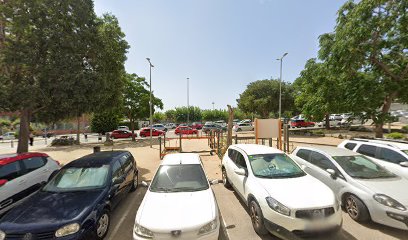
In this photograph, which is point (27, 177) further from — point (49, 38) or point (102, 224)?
point (49, 38)

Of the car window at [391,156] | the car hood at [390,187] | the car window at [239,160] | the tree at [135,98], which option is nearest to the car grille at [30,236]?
the car window at [239,160]

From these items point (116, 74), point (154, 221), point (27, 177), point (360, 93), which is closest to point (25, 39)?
point (116, 74)

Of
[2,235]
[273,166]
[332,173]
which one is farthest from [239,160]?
[2,235]

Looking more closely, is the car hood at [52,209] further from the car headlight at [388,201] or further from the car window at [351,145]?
the car window at [351,145]

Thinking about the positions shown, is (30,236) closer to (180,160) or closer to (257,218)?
(180,160)

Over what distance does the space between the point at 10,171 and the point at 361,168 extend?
986cm

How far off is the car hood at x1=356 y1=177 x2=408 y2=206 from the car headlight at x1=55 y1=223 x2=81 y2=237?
6424 millimetres

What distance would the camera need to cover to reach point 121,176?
618 cm

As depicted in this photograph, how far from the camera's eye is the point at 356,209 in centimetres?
501

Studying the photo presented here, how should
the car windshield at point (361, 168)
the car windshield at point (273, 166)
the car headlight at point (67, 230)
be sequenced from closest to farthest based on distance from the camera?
the car headlight at point (67, 230) → the car windshield at point (273, 166) → the car windshield at point (361, 168)

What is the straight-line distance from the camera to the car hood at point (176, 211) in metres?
3.67

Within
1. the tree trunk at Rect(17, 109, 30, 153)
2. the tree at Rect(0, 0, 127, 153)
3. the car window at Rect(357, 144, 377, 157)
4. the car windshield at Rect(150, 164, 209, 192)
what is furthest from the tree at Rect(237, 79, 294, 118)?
the car windshield at Rect(150, 164, 209, 192)

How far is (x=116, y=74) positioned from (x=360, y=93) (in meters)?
15.0

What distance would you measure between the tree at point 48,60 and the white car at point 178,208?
23.1 feet
